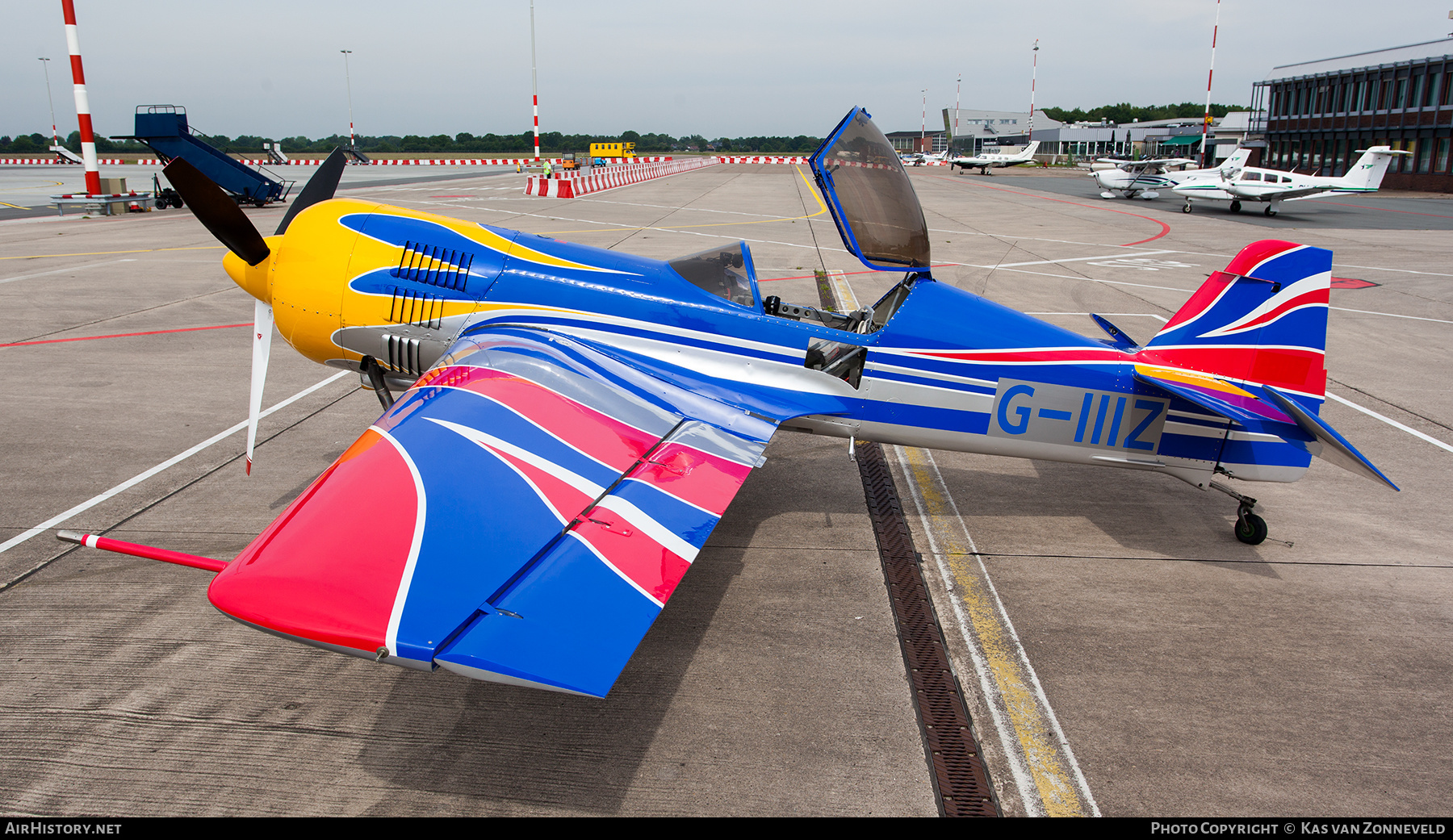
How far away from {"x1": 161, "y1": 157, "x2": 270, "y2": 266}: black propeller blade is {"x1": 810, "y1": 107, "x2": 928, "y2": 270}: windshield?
13.8 feet

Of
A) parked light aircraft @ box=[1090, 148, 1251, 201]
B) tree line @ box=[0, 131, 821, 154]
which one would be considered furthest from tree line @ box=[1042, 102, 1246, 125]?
parked light aircraft @ box=[1090, 148, 1251, 201]

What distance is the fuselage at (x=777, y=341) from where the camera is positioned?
561 cm

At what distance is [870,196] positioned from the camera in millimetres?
5871

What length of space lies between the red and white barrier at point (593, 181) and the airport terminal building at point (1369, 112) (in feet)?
141

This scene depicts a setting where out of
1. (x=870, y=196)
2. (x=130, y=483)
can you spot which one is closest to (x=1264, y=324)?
(x=870, y=196)

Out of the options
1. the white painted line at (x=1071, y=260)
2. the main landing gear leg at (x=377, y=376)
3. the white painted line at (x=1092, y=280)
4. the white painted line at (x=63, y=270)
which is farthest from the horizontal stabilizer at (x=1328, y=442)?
the white painted line at (x=63, y=270)

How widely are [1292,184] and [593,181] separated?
29.0 metres

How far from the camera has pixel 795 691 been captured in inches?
163

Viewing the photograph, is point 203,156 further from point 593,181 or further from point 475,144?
point 475,144

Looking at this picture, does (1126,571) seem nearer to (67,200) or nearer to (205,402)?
(205,402)

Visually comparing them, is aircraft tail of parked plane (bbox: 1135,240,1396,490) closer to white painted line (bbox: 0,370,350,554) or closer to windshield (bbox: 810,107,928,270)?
windshield (bbox: 810,107,928,270)

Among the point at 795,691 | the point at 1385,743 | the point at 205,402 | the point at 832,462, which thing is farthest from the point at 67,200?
the point at 1385,743

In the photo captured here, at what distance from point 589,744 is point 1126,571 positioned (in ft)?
12.6

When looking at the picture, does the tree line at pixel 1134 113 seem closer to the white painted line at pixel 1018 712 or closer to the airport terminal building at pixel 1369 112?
the airport terminal building at pixel 1369 112
